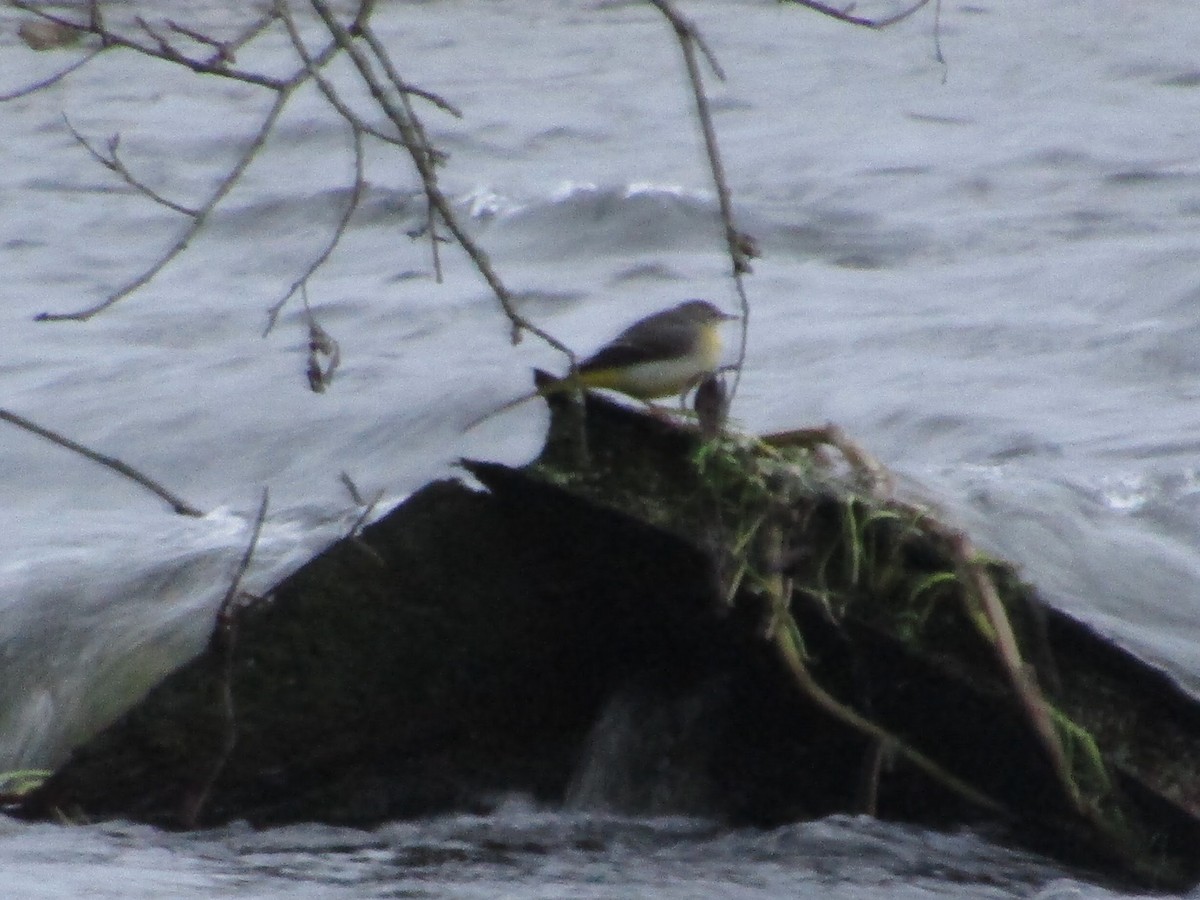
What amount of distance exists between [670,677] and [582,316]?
645cm

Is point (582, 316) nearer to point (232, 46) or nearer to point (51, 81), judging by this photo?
point (51, 81)

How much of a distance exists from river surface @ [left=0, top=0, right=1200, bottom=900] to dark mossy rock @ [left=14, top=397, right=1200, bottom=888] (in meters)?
0.11

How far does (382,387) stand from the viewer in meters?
10.1

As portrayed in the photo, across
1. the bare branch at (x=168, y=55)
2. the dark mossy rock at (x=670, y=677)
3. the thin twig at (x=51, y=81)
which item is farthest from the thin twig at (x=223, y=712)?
the bare branch at (x=168, y=55)

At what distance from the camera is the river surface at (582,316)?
15.8 feet

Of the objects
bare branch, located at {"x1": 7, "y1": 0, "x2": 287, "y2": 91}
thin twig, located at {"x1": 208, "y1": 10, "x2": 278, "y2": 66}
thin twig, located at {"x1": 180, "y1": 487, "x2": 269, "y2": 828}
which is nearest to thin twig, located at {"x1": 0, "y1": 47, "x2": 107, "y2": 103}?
bare branch, located at {"x1": 7, "y1": 0, "x2": 287, "y2": 91}

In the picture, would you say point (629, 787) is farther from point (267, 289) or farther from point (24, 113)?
point (24, 113)

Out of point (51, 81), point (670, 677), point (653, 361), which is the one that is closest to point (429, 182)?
point (51, 81)

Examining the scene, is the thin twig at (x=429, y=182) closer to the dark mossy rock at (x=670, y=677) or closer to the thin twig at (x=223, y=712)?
the dark mossy rock at (x=670, y=677)

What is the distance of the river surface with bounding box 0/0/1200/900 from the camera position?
4828mm

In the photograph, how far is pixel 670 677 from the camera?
A: 498 cm

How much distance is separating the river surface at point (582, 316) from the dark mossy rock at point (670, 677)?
0.11 m

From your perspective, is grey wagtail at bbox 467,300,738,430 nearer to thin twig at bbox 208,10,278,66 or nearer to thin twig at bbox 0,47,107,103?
thin twig at bbox 0,47,107,103

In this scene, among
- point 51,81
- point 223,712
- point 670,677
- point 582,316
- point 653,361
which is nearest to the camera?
point 51,81
